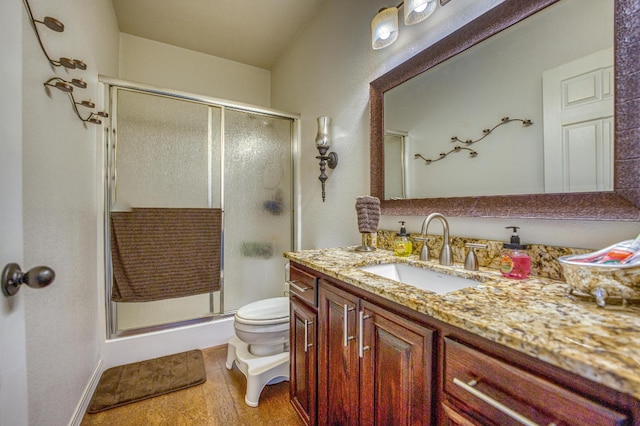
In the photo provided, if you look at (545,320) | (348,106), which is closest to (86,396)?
(545,320)

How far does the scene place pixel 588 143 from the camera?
82 cm

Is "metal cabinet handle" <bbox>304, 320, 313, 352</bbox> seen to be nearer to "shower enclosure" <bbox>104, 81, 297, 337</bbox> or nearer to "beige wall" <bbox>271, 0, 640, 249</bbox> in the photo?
"beige wall" <bbox>271, 0, 640, 249</bbox>

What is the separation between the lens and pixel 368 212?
4.61ft

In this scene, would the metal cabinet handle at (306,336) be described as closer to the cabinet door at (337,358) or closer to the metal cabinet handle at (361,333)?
the cabinet door at (337,358)

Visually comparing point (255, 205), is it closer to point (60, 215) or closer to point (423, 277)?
point (60, 215)

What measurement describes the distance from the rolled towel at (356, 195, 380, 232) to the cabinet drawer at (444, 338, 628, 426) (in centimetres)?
82

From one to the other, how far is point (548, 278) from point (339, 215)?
1237 millimetres

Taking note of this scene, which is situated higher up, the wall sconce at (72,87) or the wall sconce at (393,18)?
the wall sconce at (393,18)

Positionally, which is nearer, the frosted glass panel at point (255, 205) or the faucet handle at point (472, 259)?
the faucet handle at point (472, 259)

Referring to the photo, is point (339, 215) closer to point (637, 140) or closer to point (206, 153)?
point (206, 153)

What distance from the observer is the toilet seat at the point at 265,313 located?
5.37 ft

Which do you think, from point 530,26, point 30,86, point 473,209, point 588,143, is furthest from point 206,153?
point 588,143

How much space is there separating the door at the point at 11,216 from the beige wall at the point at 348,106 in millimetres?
1400

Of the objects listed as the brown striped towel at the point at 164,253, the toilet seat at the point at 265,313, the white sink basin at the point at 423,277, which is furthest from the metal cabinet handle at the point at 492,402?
the brown striped towel at the point at 164,253
